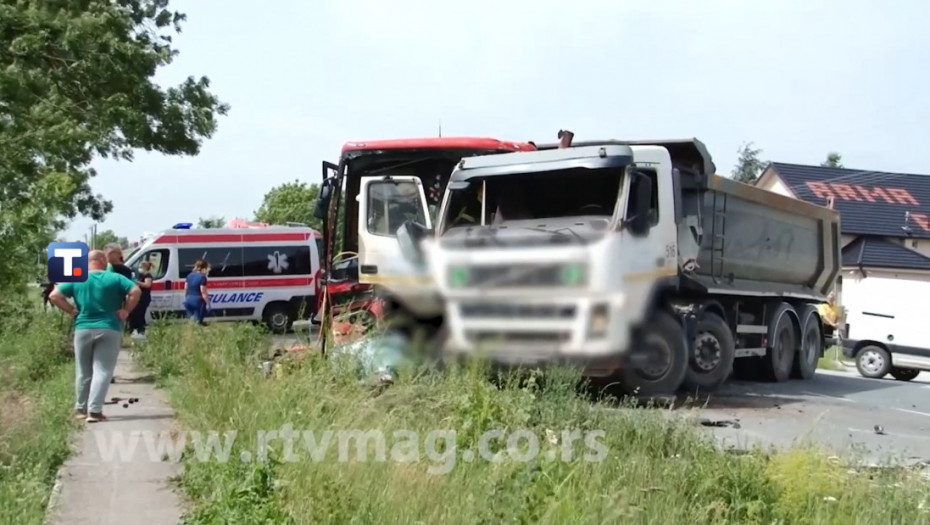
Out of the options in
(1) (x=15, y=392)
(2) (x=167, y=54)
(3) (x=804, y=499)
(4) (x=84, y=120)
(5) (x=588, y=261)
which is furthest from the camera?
(2) (x=167, y=54)

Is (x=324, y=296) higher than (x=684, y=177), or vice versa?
(x=684, y=177)

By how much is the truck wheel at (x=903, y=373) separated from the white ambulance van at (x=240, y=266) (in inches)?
457

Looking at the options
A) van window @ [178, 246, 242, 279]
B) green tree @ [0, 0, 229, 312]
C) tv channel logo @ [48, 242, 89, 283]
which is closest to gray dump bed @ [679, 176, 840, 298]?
tv channel logo @ [48, 242, 89, 283]

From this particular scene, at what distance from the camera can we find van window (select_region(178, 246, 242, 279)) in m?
21.5

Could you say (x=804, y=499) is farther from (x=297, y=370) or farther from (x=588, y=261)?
(x=297, y=370)

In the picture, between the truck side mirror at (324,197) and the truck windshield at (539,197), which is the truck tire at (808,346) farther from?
the truck windshield at (539,197)

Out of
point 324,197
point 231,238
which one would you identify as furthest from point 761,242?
point 231,238

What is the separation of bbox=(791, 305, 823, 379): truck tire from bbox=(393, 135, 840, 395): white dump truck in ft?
8.96

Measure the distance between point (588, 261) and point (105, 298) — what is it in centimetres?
554

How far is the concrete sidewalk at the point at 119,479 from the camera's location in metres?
5.57

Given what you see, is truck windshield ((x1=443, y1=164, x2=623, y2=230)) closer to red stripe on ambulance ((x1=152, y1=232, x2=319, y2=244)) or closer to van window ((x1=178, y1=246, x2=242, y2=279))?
red stripe on ambulance ((x1=152, y1=232, x2=319, y2=244))

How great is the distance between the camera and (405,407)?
6074 mm

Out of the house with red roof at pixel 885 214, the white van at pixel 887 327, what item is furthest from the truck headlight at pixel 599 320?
the house with red roof at pixel 885 214

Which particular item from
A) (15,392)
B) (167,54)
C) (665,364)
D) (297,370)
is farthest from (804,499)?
(167,54)
